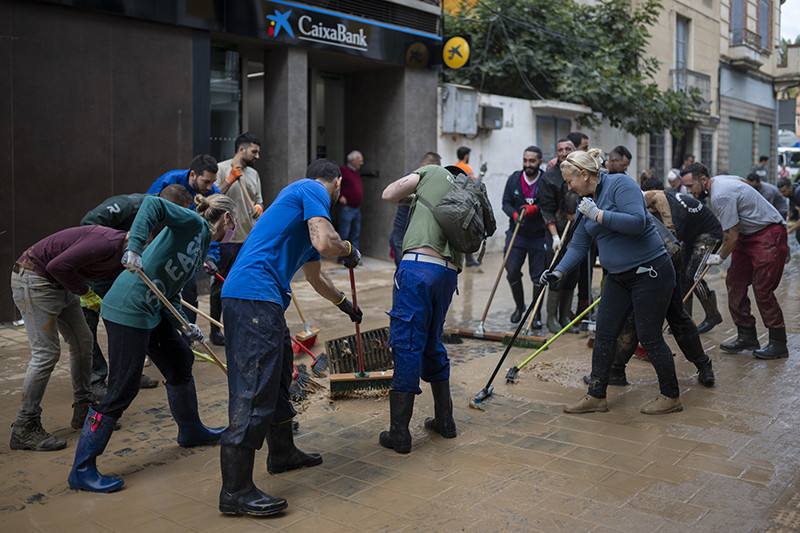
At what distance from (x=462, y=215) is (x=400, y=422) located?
1.30 metres

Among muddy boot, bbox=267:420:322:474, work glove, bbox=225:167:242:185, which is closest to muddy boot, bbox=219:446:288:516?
A: muddy boot, bbox=267:420:322:474

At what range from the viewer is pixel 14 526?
11.9 ft

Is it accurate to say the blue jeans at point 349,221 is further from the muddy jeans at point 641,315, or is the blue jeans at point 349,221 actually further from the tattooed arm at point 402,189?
the tattooed arm at point 402,189

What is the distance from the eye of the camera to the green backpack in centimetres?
459

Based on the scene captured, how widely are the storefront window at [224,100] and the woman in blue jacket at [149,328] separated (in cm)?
675

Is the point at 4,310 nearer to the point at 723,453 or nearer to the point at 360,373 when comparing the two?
the point at 360,373

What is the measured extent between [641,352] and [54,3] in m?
7.24

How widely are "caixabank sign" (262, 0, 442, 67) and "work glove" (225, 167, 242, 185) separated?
383 cm

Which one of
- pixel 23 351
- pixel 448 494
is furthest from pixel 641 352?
pixel 23 351

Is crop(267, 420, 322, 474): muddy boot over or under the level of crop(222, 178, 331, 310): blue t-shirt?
under

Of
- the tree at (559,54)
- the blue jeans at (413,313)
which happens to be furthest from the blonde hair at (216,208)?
the tree at (559,54)

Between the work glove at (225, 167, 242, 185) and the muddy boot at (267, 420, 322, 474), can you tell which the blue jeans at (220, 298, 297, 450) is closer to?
the muddy boot at (267, 420, 322, 474)

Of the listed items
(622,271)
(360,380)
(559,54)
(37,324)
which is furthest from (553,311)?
(559,54)

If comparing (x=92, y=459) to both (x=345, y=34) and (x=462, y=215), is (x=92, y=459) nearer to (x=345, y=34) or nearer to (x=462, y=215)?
(x=462, y=215)
